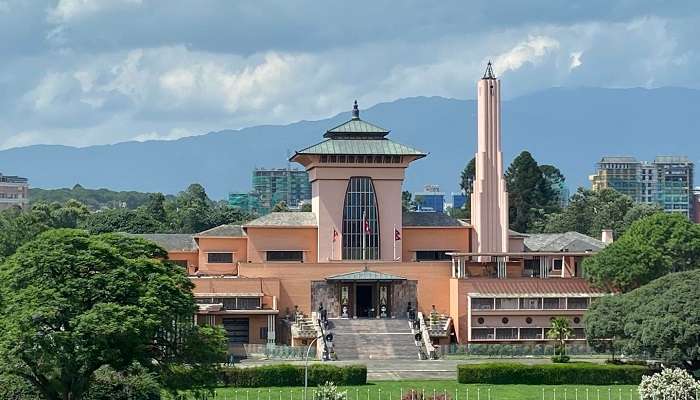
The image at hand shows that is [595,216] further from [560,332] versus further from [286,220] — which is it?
[560,332]

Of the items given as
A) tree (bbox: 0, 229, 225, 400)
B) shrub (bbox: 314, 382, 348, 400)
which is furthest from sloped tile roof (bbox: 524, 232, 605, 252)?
tree (bbox: 0, 229, 225, 400)

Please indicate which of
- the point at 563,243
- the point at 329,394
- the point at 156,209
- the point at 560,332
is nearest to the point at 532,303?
the point at 560,332

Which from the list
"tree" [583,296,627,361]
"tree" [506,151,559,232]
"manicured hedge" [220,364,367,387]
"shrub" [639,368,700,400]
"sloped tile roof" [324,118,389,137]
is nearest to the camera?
"shrub" [639,368,700,400]

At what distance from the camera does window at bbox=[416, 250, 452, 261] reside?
250 ft


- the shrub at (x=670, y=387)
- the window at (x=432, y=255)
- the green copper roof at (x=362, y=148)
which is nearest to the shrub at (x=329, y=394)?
the shrub at (x=670, y=387)

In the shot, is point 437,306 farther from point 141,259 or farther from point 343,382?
point 141,259

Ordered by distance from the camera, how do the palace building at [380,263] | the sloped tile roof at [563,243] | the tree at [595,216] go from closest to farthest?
the palace building at [380,263] < the sloped tile roof at [563,243] < the tree at [595,216]

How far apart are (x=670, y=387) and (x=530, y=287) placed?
2611cm

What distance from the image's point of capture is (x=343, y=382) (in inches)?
2160

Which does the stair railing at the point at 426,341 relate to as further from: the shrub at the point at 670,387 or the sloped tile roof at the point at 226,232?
the shrub at the point at 670,387

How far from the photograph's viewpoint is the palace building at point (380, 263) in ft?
230

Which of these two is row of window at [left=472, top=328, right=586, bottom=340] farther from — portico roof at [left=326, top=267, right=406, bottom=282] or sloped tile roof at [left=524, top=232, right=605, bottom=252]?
sloped tile roof at [left=524, top=232, right=605, bottom=252]

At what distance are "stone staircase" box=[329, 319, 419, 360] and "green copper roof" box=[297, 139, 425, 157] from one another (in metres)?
9.66

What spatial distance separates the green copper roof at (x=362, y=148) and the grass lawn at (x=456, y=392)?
69.5 ft
